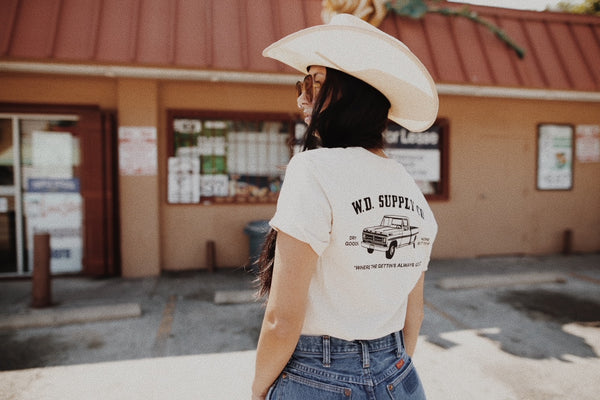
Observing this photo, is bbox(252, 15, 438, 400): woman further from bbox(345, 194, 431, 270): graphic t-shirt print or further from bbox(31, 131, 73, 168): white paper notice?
bbox(31, 131, 73, 168): white paper notice

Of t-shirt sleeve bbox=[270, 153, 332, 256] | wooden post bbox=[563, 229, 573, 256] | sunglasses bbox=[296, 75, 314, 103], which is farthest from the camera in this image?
wooden post bbox=[563, 229, 573, 256]

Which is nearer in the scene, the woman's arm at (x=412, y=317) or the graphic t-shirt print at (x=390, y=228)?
the graphic t-shirt print at (x=390, y=228)

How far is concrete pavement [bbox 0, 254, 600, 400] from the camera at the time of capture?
3.42 metres

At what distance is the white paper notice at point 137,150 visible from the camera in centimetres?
650

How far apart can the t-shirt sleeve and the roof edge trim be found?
5105mm

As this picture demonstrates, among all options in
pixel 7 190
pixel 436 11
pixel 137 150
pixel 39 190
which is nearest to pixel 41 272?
pixel 39 190

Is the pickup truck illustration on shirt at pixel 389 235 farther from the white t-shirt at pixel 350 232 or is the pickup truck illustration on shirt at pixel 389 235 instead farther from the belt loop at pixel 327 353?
the belt loop at pixel 327 353

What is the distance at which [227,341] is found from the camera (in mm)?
4289

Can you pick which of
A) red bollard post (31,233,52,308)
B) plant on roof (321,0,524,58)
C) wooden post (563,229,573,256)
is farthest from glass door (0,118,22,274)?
wooden post (563,229,573,256)

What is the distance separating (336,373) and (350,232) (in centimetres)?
43

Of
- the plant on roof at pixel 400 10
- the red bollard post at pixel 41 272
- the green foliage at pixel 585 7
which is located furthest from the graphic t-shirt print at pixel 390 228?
the green foliage at pixel 585 7

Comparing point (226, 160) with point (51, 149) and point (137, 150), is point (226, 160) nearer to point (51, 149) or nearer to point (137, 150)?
point (137, 150)

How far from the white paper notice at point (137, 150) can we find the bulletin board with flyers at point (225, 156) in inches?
12.9

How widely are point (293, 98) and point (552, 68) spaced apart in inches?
180
